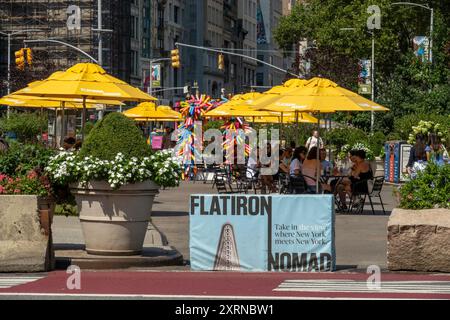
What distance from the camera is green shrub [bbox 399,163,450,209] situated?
50.1ft

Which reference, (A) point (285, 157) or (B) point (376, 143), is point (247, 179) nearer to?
(A) point (285, 157)

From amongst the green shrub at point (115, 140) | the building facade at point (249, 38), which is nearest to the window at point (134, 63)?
the building facade at point (249, 38)

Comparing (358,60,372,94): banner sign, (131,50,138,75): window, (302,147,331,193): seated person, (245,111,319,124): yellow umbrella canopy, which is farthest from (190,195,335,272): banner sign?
(131,50,138,75): window

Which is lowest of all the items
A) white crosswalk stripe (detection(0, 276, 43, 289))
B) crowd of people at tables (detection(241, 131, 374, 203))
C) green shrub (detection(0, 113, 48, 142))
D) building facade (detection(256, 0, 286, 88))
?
white crosswalk stripe (detection(0, 276, 43, 289))

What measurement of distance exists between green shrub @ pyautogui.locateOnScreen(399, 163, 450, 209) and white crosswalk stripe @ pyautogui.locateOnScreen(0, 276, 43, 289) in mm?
4578

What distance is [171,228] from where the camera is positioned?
21547 mm

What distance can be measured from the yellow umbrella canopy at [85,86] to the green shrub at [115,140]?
842 centimetres

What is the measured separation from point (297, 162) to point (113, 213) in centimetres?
1273

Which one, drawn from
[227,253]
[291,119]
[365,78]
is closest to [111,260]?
[227,253]

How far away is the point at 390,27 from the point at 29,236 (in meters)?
59.4

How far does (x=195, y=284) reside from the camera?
13.2 metres

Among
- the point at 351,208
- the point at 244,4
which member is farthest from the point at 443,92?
the point at 244,4

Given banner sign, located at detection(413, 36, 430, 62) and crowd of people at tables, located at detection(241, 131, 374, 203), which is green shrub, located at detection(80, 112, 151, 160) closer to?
crowd of people at tables, located at detection(241, 131, 374, 203)
